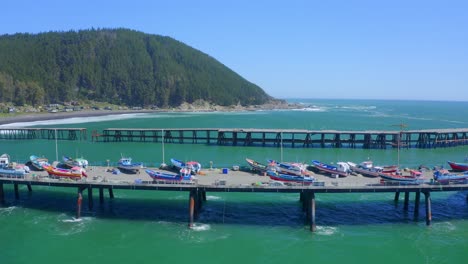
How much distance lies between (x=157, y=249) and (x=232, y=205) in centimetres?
1481

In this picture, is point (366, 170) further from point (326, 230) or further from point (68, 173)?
point (68, 173)

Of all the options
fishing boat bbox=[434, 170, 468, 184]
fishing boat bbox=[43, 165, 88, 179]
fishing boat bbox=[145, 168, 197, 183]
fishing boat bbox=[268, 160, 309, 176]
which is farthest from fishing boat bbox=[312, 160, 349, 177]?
fishing boat bbox=[43, 165, 88, 179]

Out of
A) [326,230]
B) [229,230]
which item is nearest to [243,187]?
[229,230]

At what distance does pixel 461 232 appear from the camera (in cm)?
4459

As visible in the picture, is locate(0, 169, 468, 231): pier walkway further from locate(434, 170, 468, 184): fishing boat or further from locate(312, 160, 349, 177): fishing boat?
locate(312, 160, 349, 177): fishing boat

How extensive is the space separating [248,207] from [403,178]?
1932 centimetres

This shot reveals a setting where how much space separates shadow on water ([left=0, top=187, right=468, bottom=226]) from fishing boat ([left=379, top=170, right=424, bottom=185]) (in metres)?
4.56

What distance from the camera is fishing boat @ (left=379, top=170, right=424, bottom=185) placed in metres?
46.7

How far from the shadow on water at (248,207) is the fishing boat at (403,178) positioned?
4.56m

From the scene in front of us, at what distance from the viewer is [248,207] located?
171 ft

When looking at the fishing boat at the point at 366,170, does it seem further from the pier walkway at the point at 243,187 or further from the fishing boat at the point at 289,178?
the fishing boat at the point at 289,178

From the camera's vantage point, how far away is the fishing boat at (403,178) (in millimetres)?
46719

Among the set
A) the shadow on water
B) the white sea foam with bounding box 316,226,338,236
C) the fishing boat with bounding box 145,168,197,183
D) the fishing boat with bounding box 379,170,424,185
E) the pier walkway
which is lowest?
the white sea foam with bounding box 316,226,338,236

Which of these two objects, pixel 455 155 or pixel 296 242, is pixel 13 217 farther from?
pixel 455 155
